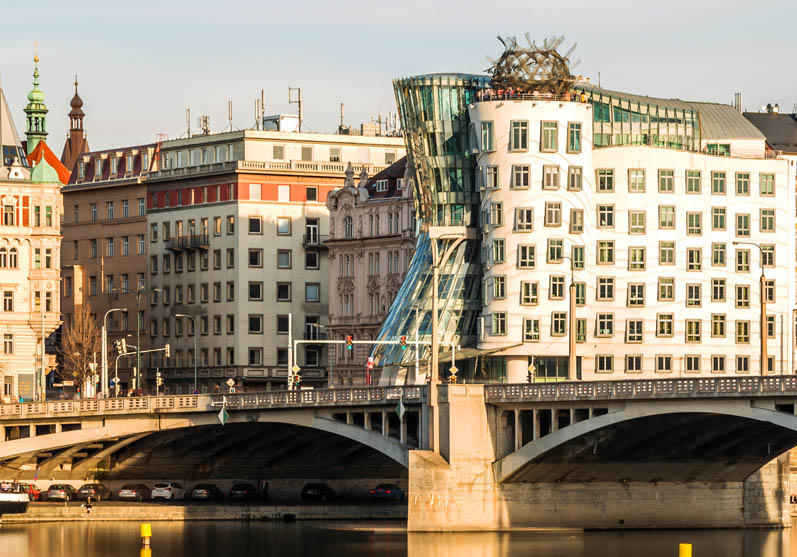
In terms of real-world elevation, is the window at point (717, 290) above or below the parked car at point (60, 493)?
above

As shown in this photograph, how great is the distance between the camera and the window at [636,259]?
167 meters

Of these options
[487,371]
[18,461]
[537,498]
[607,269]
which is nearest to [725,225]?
[607,269]

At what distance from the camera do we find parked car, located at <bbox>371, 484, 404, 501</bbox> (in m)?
158

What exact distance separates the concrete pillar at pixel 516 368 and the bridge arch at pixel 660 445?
25.7 meters

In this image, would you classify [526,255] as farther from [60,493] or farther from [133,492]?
[60,493]

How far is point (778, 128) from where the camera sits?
19175cm

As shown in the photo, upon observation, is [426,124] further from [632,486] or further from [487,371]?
[632,486]

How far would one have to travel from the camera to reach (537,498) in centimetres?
13412

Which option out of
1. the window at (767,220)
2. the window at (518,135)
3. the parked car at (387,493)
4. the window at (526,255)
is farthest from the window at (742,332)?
the parked car at (387,493)

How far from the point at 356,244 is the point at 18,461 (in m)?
51.4

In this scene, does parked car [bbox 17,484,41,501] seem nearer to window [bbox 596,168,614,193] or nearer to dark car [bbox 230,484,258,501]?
dark car [bbox 230,484,258,501]

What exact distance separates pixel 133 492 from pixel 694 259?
144 ft

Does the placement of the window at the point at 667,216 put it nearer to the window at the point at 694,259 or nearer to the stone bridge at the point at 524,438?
the window at the point at 694,259

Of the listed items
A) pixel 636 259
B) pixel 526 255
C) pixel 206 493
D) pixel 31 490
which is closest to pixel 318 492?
pixel 206 493
